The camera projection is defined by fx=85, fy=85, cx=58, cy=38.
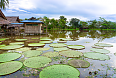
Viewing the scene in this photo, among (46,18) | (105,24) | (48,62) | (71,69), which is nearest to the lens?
(71,69)

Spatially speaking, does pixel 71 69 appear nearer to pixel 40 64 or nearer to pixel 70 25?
pixel 40 64

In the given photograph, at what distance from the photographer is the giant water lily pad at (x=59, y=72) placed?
206cm

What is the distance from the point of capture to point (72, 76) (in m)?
2.06

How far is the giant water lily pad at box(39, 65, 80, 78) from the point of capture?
206cm

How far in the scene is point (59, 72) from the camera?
7.27 ft

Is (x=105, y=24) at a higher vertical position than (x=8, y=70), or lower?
higher

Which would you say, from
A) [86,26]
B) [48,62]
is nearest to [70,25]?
[86,26]

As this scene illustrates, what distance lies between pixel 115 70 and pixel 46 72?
1.95 metres

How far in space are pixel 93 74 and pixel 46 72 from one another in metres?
1.23

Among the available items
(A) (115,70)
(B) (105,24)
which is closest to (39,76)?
(A) (115,70)

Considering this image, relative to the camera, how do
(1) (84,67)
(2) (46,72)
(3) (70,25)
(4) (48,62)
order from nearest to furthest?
(2) (46,72) → (1) (84,67) → (4) (48,62) → (3) (70,25)

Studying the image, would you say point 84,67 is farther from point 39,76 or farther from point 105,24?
point 105,24

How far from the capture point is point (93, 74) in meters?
2.22

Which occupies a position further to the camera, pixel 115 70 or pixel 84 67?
pixel 84 67
